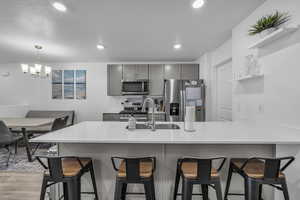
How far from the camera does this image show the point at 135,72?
4.59 m

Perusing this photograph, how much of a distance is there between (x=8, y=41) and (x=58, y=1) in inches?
89.2

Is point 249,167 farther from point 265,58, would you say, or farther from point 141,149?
point 265,58

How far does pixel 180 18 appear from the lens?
2.28m

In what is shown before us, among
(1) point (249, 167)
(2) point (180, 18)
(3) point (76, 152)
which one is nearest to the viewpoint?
(1) point (249, 167)

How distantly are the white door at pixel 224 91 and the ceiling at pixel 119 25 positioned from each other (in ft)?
1.88

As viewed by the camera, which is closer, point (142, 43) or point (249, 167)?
point (249, 167)

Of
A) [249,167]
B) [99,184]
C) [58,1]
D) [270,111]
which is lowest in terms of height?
[99,184]

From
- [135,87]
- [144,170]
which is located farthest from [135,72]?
[144,170]

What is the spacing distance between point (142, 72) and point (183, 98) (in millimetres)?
1473

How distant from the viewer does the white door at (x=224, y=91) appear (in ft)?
10.6

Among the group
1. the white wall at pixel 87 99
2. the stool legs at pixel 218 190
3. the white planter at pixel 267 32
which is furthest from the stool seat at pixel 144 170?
the white wall at pixel 87 99

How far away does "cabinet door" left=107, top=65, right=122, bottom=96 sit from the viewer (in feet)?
15.2

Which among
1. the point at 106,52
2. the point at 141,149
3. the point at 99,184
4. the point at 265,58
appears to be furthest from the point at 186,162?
the point at 106,52

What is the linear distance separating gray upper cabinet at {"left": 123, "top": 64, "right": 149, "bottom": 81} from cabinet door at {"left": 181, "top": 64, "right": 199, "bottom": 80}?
1042 millimetres
